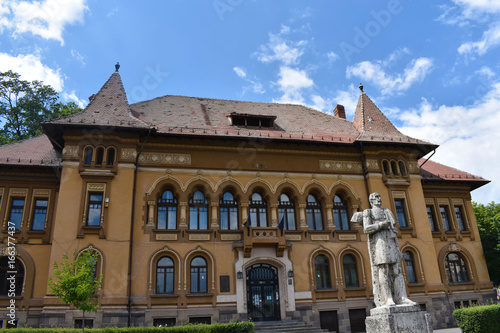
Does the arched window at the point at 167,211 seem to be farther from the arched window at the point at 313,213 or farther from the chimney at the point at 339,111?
the chimney at the point at 339,111

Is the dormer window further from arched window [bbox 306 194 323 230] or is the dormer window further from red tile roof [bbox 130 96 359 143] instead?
arched window [bbox 306 194 323 230]

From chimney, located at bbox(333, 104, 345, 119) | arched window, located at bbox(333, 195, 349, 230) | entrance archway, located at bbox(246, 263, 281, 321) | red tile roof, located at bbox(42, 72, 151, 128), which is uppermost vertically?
chimney, located at bbox(333, 104, 345, 119)

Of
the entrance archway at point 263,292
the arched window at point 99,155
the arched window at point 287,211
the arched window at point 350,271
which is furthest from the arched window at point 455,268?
the arched window at point 99,155

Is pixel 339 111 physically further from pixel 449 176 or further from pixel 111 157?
pixel 111 157

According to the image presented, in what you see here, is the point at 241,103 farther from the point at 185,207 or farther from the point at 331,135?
the point at 185,207

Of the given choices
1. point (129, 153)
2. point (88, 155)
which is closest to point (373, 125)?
point (129, 153)

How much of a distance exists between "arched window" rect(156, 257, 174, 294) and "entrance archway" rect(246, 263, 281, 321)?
164 inches

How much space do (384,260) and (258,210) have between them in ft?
43.5

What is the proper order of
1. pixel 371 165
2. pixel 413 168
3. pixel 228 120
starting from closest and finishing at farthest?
pixel 371 165, pixel 413 168, pixel 228 120

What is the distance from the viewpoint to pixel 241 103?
30.1m

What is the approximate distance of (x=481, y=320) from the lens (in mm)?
15430

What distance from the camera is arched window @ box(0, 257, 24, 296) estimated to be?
19250mm

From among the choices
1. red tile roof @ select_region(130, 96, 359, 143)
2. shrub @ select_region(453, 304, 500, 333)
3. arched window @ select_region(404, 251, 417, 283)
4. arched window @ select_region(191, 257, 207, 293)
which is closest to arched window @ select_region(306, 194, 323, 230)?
red tile roof @ select_region(130, 96, 359, 143)

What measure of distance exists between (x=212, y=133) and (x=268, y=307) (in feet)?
34.0
